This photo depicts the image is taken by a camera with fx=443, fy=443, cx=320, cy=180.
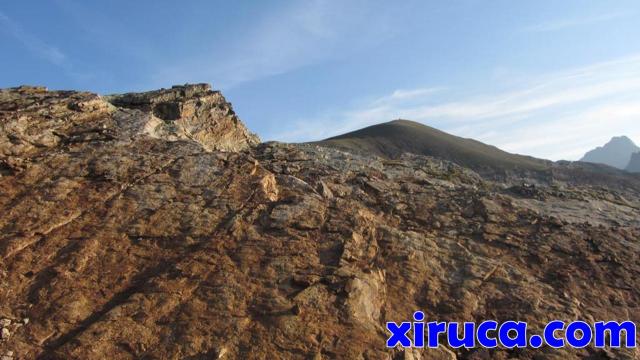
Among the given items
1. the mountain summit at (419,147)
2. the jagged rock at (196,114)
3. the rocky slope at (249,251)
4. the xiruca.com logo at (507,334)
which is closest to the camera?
the rocky slope at (249,251)

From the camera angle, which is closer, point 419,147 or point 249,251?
point 249,251

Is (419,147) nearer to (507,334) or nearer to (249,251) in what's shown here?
(507,334)

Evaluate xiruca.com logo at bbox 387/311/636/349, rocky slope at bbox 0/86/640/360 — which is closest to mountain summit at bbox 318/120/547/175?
rocky slope at bbox 0/86/640/360

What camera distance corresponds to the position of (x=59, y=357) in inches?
413

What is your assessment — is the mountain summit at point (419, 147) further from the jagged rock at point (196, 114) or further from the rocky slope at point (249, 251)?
the rocky slope at point (249, 251)

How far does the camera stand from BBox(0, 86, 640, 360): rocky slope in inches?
450

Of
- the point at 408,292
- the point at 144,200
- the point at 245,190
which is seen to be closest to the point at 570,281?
the point at 408,292

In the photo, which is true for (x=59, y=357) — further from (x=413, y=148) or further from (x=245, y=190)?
(x=413, y=148)

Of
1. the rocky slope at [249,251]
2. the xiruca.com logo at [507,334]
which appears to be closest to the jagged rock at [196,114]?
the rocky slope at [249,251]

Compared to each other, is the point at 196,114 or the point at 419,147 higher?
the point at 419,147

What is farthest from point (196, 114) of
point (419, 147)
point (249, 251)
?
point (419, 147)

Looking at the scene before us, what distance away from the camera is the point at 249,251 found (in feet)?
46.0

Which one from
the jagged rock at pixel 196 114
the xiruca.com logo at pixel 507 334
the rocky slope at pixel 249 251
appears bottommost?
the xiruca.com logo at pixel 507 334

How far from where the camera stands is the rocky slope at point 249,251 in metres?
11.4
